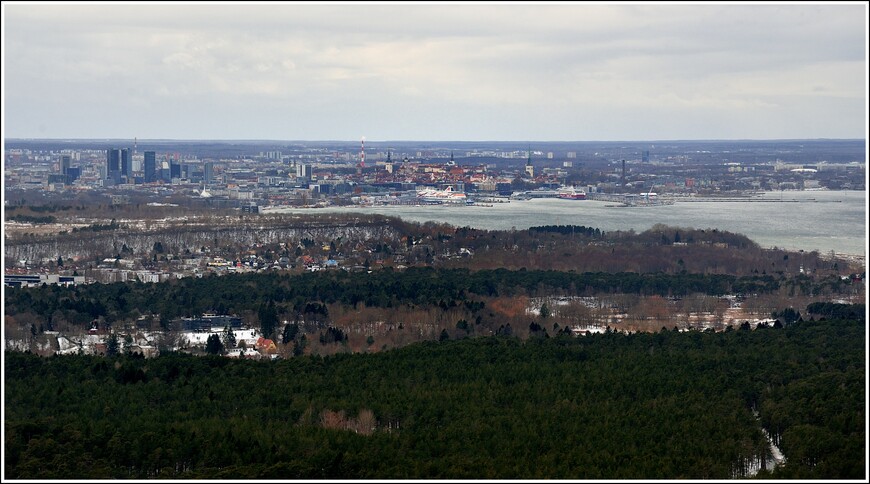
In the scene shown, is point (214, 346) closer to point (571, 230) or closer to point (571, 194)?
point (571, 230)

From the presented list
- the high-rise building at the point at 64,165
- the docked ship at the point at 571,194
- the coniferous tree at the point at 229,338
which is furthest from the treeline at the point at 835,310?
the high-rise building at the point at 64,165

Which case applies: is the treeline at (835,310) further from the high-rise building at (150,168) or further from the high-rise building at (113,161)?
the high-rise building at (113,161)

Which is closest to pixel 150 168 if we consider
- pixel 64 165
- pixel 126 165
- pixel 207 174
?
pixel 126 165

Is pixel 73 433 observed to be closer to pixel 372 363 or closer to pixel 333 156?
pixel 372 363

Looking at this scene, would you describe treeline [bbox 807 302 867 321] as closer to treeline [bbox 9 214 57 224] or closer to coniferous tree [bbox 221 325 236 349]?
coniferous tree [bbox 221 325 236 349]

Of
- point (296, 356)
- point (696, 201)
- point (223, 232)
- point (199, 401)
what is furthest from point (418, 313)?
point (696, 201)

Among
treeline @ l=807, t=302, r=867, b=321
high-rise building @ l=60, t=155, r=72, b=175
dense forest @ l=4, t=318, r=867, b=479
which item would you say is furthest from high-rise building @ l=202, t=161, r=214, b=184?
dense forest @ l=4, t=318, r=867, b=479

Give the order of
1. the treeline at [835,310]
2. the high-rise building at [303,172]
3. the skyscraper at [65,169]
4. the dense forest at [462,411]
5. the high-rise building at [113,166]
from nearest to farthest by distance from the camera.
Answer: the dense forest at [462,411] → the treeline at [835,310] → the skyscraper at [65,169] → the high-rise building at [113,166] → the high-rise building at [303,172]
